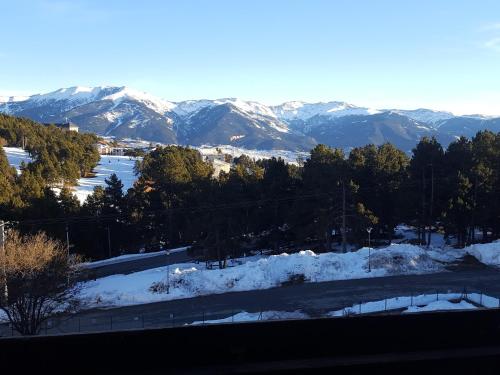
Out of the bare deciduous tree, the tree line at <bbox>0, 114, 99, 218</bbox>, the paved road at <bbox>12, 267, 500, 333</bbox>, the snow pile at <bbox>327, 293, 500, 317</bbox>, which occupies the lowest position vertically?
the paved road at <bbox>12, 267, 500, 333</bbox>

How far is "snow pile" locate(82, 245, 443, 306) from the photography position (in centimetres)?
2273

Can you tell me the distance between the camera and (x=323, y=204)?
29547 mm

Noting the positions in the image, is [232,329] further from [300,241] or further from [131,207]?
[131,207]

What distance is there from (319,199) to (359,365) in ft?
92.4

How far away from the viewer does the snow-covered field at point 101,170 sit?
56.3 metres

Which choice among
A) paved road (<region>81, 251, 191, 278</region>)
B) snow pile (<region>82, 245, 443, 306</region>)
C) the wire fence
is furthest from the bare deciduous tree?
paved road (<region>81, 251, 191, 278</region>)

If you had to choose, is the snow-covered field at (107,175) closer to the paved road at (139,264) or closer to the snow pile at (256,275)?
the paved road at (139,264)

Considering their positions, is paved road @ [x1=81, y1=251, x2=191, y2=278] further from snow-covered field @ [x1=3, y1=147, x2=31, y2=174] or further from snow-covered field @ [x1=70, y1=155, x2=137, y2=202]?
snow-covered field @ [x1=3, y1=147, x2=31, y2=174]

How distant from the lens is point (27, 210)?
1123 inches

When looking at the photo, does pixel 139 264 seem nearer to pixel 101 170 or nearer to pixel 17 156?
pixel 17 156

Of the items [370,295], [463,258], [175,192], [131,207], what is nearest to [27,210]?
[131,207]

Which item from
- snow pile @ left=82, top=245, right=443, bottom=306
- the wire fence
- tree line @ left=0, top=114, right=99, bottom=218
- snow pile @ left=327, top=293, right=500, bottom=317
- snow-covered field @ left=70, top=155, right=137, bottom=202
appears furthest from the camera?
snow-covered field @ left=70, top=155, right=137, bottom=202

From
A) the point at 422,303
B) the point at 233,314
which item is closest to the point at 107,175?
the point at 233,314

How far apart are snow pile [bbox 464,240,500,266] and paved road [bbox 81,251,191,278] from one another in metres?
17.1
